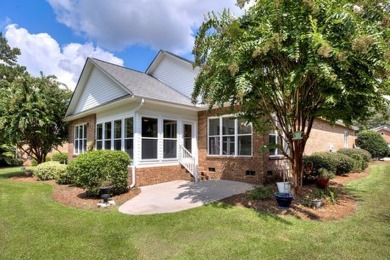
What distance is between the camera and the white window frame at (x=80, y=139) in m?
16.4

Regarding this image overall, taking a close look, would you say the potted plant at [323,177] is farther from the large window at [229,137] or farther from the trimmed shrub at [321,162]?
the large window at [229,137]

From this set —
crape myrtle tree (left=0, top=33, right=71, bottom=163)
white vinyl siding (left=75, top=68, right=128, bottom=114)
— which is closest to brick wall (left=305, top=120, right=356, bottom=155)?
white vinyl siding (left=75, top=68, right=128, bottom=114)

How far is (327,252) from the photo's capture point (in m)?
4.31

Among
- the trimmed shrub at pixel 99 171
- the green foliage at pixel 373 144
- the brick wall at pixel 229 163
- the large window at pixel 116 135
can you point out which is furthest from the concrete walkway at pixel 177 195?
the green foliage at pixel 373 144

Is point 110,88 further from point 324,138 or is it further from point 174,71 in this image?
point 324,138

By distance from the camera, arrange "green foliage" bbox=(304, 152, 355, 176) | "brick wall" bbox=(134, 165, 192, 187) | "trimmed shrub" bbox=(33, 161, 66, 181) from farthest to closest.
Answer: "trimmed shrub" bbox=(33, 161, 66, 181), "green foliage" bbox=(304, 152, 355, 176), "brick wall" bbox=(134, 165, 192, 187)

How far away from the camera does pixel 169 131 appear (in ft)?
40.5

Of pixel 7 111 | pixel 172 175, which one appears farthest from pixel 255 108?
pixel 7 111

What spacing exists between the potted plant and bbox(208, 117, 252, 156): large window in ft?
9.67

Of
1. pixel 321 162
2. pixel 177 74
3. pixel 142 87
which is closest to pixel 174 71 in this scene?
pixel 177 74

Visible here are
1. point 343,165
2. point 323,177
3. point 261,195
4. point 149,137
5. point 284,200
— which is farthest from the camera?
point 343,165

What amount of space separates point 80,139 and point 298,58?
15488 mm

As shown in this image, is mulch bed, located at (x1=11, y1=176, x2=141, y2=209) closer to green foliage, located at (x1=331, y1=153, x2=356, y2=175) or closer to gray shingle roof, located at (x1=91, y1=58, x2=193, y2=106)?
gray shingle roof, located at (x1=91, y1=58, x2=193, y2=106)

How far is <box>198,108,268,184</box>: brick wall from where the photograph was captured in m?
10.5
